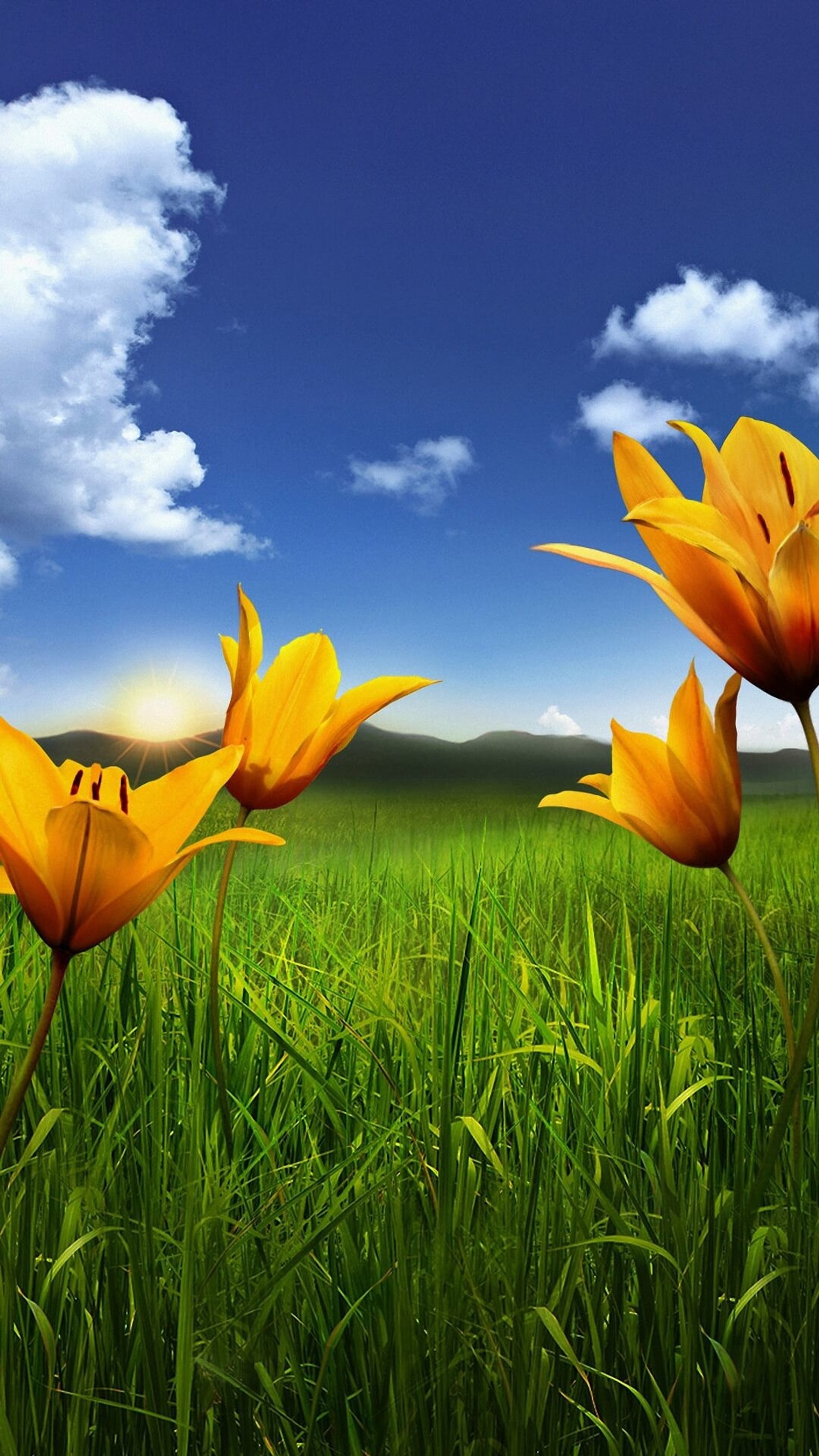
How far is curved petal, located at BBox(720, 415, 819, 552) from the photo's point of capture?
31.8 inches

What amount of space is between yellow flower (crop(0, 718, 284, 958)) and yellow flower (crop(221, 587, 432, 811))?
0.22 m

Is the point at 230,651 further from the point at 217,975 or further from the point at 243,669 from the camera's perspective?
the point at 217,975

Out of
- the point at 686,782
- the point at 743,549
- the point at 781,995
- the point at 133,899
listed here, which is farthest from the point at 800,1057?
the point at 133,899

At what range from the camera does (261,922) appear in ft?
7.61

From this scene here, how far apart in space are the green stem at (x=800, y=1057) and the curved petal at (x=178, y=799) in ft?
1.35

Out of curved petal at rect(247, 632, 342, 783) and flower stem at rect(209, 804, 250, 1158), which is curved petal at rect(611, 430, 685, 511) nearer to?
curved petal at rect(247, 632, 342, 783)

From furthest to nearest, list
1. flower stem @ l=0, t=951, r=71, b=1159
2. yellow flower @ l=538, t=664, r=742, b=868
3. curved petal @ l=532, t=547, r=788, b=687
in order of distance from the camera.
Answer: yellow flower @ l=538, t=664, r=742, b=868
curved petal @ l=532, t=547, r=788, b=687
flower stem @ l=0, t=951, r=71, b=1159

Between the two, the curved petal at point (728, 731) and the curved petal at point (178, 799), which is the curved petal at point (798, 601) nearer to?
the curved petal at point (728, 731)

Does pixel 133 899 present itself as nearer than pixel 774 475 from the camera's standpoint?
Yes

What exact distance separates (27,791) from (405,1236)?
1.78 ft

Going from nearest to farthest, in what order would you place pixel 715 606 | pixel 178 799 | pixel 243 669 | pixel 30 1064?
pixel 30 1064 → pixel 178 799 → pixel 715 606 → pixel 243 669

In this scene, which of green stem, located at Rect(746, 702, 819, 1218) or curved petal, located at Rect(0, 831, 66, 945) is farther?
green stem, located at Rect(746, 702, 819, 1218)

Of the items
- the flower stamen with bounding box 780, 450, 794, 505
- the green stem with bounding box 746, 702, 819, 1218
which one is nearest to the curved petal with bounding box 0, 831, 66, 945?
the green stem with bounding box 746, 702, 819, 1218

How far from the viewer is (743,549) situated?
769mm
